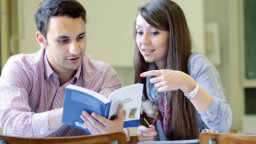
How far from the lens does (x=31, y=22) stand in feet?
13.1

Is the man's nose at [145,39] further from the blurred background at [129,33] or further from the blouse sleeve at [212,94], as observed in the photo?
the blurred background at [129,33]

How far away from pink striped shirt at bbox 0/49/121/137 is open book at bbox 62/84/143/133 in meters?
0.18

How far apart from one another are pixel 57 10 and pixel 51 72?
349 mm

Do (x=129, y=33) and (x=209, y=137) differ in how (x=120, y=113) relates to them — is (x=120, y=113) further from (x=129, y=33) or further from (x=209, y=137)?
(x=129, y=33)

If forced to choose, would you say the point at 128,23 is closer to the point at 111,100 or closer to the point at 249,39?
the point at 249,39

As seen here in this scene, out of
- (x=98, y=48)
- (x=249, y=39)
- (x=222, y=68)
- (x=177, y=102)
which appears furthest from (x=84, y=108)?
(x=249, y=39)

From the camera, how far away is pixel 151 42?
2.04 m

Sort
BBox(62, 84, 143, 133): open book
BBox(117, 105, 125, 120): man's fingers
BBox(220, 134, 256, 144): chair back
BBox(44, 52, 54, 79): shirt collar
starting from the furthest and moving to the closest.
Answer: BBox(44, 52, 54, 79): shirt collar → BBox(117, 105, 125, 120): man's fingers → BBox(62, 84, 143, 133): open book → BBox(220, 134, 256, 144): chair back

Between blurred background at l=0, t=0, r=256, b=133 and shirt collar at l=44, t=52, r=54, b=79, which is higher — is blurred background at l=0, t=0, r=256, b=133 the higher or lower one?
the higher one

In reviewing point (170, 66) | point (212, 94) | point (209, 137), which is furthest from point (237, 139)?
point (170, 66)

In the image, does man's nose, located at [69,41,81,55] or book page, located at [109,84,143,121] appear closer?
book page, located at [109,84,143,121]

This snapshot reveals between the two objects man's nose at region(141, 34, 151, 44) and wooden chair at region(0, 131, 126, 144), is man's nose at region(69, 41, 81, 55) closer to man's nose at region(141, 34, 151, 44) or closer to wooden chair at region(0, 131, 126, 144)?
man's nose at region(141, 34, 151, 44)

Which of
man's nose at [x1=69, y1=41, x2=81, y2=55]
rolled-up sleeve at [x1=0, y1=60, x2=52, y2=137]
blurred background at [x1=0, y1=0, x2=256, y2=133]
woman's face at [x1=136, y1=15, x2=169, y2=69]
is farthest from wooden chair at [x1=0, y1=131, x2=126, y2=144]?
blurred background at [x1=0, y1=0, x2=256, y2=133]

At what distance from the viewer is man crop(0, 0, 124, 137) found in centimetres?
179
